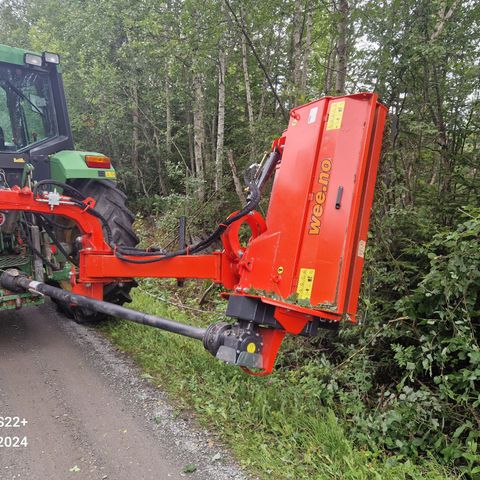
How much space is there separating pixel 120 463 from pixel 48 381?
1239 millimetres

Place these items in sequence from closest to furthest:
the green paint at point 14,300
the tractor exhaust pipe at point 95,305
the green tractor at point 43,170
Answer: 1. the tractor exhaust pipe at point 95,305
2. the green paint at point 14,300
3. the green tractor at point 43,170

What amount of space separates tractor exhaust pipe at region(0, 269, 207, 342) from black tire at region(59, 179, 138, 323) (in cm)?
64

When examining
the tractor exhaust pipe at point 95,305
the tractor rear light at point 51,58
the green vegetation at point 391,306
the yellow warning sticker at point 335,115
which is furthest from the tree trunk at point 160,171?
the yellow warning sticker at point 335,115

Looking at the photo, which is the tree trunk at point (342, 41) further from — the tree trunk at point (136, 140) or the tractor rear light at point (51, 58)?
the tree trunk at point (136, 140)

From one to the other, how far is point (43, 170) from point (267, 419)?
3244 millimetres

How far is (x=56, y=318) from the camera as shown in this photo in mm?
4645

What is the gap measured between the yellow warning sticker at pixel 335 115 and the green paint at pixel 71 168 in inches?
105

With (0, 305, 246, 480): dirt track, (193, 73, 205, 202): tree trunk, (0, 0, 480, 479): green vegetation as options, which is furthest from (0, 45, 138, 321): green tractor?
(193, 73, 205, 202): tree trunk

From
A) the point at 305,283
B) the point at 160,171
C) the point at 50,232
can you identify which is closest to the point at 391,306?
the point at 305,283

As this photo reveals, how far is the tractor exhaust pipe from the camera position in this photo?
2.79 m

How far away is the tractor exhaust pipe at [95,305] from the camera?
9.16 ft

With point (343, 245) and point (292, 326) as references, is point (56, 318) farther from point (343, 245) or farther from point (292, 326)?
point (343, 245)

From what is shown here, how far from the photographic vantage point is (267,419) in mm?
2584

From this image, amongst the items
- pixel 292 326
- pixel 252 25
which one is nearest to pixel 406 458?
pixel 292 326
